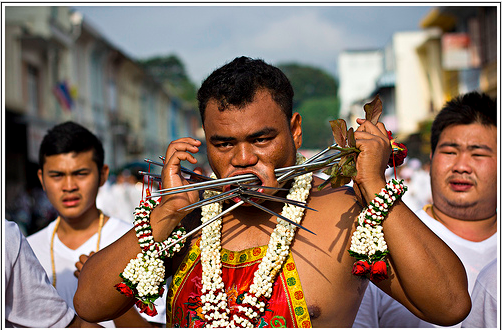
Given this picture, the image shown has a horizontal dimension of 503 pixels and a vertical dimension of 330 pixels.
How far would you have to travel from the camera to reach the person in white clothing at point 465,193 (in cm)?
289

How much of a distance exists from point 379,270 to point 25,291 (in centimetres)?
141

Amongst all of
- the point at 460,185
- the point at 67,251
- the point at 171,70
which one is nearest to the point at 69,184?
the point at 67,251

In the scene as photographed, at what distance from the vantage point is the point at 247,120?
79.8 inches

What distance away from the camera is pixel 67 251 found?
3.44m

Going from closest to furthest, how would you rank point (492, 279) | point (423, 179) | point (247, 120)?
point (247, 120)
point (492, 279)
point (423, 179)

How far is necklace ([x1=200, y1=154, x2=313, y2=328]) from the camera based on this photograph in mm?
2010

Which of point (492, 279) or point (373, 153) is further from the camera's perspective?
point (492, 279)

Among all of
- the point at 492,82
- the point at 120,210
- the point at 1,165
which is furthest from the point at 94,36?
the point at 1,165

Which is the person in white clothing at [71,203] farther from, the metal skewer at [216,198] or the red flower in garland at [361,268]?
the red flower in garland at [361,268]

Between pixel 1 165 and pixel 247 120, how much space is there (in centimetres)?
144

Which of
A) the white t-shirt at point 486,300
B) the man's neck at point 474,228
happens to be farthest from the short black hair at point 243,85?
the man's neck at point 474,228

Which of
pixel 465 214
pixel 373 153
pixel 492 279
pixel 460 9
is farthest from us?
pixel 460 9

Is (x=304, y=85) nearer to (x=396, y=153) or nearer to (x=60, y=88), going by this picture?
(x=396, y=153)

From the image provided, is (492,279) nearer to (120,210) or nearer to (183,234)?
(183,234)
